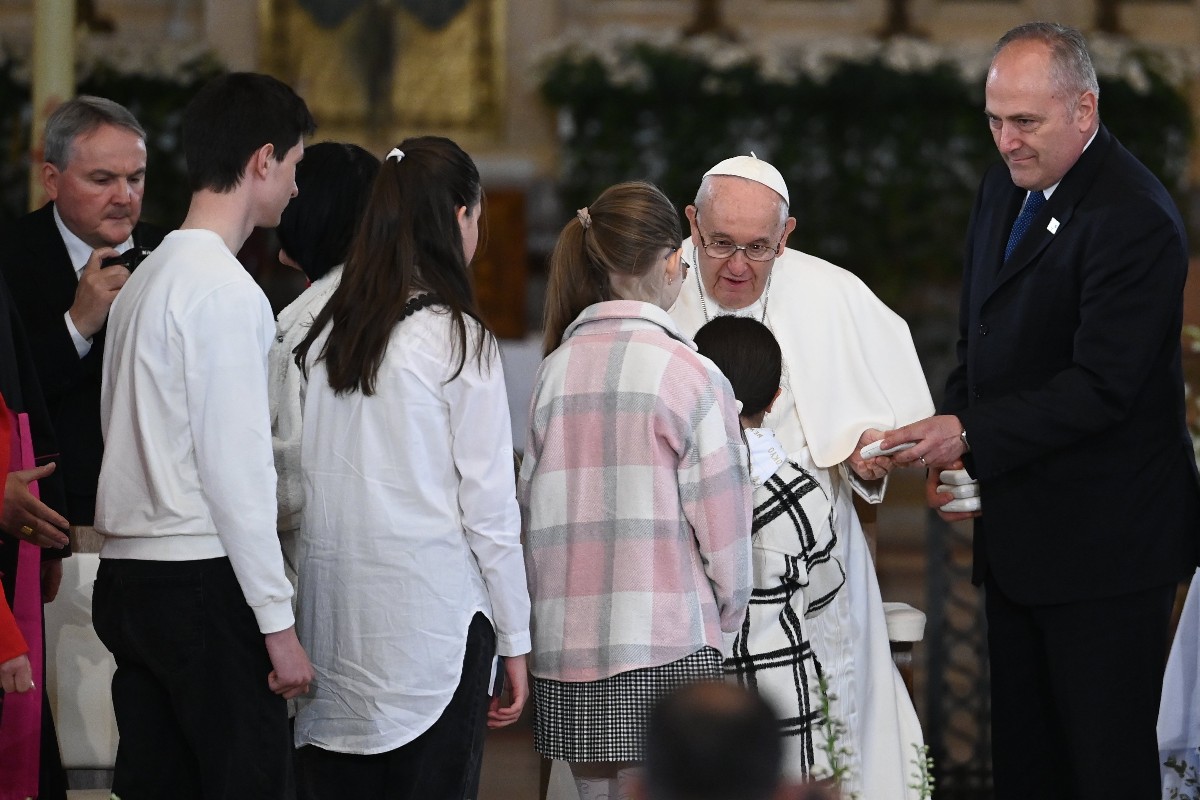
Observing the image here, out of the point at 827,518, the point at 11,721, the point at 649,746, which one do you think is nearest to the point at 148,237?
the point at 11,721

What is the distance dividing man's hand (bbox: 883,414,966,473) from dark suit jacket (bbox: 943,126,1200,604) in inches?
1.5

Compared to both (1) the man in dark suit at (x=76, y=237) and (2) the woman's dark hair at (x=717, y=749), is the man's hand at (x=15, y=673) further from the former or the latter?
(2) the woman's dark hair at (x=717, y=749)

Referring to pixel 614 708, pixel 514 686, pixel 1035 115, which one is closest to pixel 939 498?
pixel 1035 115

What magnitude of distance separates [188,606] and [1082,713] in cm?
196

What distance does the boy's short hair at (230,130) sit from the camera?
288 centimetres

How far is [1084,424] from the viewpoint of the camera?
11.3ft

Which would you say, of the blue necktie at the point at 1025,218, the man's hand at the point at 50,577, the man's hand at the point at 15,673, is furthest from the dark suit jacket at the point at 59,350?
the blue necktie at the point at 1025,218

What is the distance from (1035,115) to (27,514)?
229 centimetres

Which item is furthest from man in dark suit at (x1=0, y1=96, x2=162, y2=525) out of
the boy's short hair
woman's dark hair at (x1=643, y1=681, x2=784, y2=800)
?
woman's dark hair at (x1=643, y1=681, x2=784, y2=800)

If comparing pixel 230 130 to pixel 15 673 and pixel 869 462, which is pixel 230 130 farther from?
pixel 869 462

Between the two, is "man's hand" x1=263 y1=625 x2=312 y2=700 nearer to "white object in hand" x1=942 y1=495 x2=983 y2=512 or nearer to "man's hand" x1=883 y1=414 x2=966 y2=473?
"man's hand" x1=883 y1=414 x2=966 y2=473

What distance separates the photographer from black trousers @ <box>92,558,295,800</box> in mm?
2730

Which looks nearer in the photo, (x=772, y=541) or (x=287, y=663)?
(x=287, y=663)

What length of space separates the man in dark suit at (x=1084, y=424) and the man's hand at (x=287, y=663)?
1476 mm
